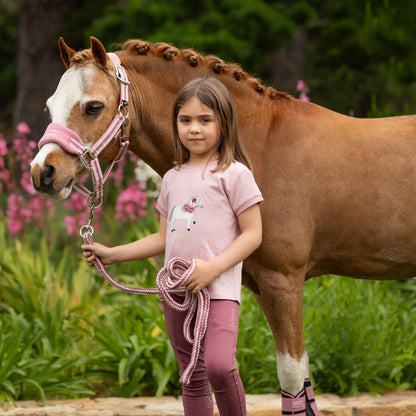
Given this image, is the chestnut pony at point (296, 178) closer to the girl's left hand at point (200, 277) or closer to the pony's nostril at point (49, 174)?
the pony's nostril at point (49, 174)

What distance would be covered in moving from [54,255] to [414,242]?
175 inches

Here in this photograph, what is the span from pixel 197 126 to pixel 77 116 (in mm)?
544

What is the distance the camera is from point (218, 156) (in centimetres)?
265

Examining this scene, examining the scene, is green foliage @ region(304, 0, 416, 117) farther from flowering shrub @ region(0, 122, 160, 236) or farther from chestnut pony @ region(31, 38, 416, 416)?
chestnut pony @ region(31, 38, 416, 416)

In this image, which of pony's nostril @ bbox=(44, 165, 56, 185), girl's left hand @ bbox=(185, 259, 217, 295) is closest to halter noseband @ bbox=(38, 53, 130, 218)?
pony's nostril @ bbox=(44, 165, 56, 185)

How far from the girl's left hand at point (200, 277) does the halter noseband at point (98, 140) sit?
53 cm

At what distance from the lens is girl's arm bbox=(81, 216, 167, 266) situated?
269cm

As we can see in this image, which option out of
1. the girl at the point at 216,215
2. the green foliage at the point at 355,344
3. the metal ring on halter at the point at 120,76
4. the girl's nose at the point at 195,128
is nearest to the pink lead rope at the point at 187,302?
the girl at the point at 216,215

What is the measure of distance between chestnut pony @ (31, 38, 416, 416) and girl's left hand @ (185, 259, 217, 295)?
44 cm

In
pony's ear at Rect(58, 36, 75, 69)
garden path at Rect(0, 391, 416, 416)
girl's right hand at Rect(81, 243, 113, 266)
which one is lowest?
garden path at Rect(0, 391, 416, 416)

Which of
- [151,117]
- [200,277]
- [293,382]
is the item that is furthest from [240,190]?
[293,382]

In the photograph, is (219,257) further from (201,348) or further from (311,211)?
(311,211)

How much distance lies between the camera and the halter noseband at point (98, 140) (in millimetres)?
2588

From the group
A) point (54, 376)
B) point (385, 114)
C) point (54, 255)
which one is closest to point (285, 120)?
point (54, 376)
